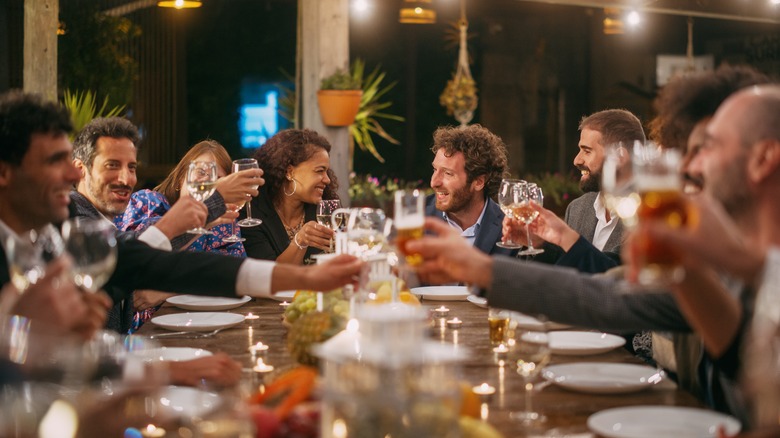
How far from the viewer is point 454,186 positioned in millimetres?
4738

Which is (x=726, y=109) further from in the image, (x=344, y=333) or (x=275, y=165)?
(x=275, y=165)

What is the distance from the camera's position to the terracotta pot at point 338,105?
Answer: 21.1 ft

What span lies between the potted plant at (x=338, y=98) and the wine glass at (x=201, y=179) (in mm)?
3279

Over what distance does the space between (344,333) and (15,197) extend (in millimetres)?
999

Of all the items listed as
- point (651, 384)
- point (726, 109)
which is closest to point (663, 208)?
point (726, 109)

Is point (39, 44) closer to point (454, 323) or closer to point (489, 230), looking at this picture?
point (489, 230)

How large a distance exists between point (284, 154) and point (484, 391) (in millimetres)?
2790

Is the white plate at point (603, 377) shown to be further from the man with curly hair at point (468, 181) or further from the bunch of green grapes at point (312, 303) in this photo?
the man with curly hair at point (468, 181)

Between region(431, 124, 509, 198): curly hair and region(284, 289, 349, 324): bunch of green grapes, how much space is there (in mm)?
2181

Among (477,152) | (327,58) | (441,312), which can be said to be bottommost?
(441,312)

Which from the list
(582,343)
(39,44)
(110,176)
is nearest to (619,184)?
(582,343)

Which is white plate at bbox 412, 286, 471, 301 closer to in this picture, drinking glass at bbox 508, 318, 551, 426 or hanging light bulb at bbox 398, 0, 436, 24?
drinking glass at bbox 508, 318, 551, 426

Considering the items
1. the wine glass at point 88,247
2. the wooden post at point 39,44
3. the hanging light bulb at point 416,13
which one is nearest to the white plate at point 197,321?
the wine glass at point 88,247

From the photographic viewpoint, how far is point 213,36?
11430 mm
